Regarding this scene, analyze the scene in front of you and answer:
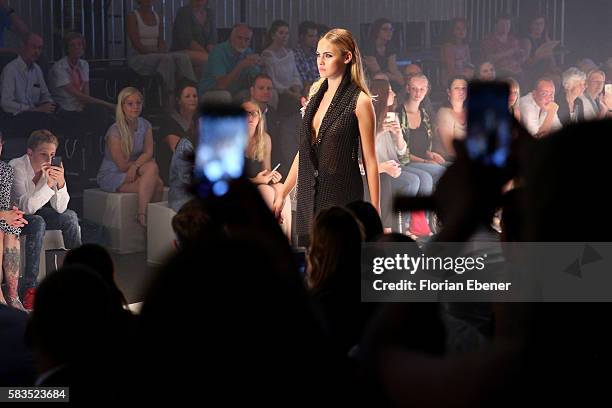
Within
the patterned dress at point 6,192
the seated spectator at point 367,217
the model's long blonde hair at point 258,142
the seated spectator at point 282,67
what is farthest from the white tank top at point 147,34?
the seated spectator at point 367,217

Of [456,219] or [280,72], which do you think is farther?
[280,72]

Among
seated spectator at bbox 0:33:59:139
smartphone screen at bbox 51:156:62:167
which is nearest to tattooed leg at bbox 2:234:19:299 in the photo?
smartphone screen at bbox 51:156:62:167

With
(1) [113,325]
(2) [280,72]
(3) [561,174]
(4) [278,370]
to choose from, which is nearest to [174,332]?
(4) [278,370]

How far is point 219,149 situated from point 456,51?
769cm

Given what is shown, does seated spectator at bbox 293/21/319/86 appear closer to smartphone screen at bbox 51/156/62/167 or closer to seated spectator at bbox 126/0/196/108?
seated spectator at bbox 126/0/196/108

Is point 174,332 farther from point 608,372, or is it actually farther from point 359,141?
point 359,141

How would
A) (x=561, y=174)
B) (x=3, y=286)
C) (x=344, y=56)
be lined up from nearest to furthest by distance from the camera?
(x=561, y=174) < (x=344, y=56) < (x=3, y=286)

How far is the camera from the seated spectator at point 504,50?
8828 millimetres

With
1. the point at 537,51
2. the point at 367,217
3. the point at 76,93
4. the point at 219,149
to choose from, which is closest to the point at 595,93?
the point at 537,51

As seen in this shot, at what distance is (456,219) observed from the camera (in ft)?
2.76

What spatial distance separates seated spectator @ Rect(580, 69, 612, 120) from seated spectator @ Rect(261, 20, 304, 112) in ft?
11.3

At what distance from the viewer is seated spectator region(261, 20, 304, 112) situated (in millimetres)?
6961

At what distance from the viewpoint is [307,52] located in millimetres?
7262

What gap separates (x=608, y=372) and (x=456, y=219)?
0.61 ft
